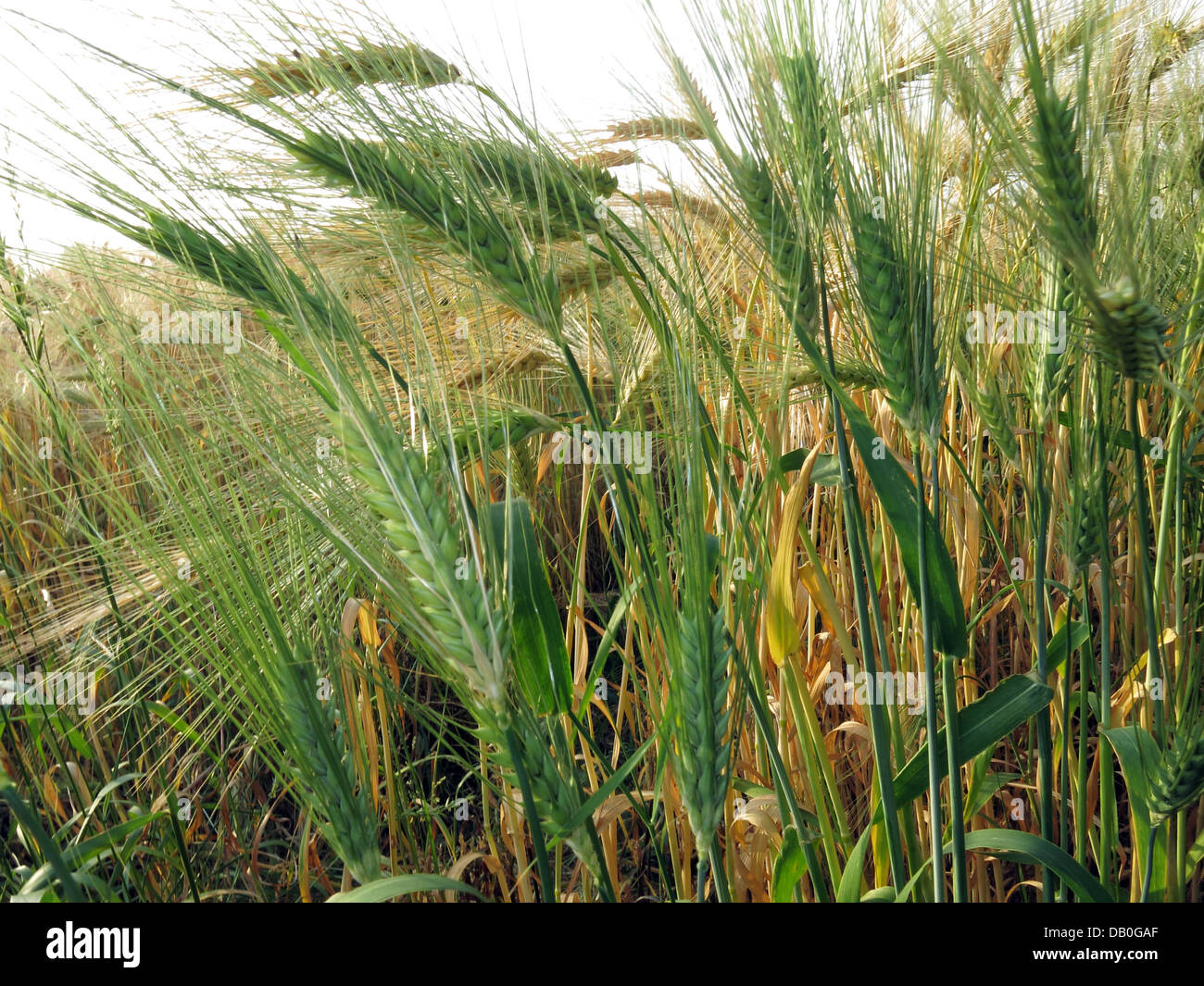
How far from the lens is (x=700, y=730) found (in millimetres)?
614

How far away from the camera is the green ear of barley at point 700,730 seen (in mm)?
607

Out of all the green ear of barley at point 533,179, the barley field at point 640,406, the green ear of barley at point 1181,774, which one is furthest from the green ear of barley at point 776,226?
the green ear of barley at point 1181,774

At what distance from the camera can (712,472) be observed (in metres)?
1.16

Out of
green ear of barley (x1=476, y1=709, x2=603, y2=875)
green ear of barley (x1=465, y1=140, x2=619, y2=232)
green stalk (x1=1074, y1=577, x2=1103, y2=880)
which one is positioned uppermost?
green ear of barley (x1=465, y1=140, x2=619, y2=232)

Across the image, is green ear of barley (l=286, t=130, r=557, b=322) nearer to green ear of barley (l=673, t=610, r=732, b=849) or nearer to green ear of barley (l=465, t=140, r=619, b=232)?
green ear of barley (l=465, t=140, r=619, b=232)

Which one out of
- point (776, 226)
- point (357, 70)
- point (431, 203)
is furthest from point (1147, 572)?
point (357, 70)

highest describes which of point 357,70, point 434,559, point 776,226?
point 357,70

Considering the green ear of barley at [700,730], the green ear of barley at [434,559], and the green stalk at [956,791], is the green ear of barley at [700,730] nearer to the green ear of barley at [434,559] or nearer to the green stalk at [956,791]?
the green ear of barley at [434,559]

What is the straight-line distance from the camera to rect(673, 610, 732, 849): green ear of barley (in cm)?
61

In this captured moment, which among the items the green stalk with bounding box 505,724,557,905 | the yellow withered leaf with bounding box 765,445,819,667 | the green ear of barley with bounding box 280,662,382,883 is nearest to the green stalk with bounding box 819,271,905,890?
the yellow withered leaf with bounding box 765,445,819,667

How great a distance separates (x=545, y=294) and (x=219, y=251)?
0.32 meters

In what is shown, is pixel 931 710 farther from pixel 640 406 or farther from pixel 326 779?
pixel 326 779
